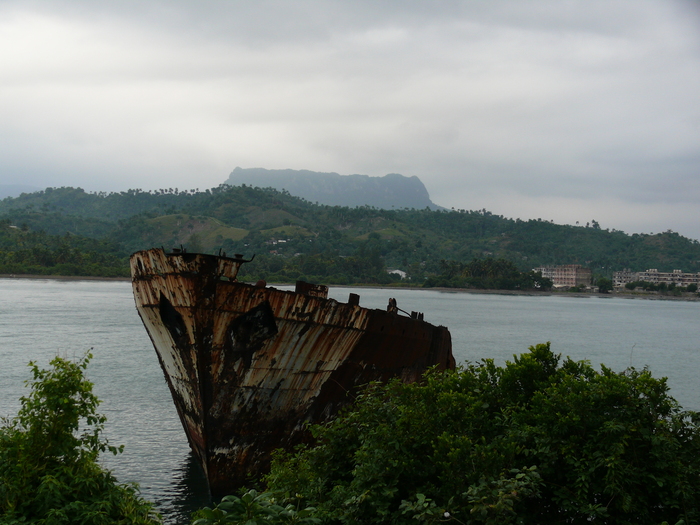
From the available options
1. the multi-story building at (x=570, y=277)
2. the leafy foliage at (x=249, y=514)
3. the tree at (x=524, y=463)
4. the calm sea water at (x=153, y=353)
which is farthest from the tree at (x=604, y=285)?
the leafy foliage at (x=249, y=514)

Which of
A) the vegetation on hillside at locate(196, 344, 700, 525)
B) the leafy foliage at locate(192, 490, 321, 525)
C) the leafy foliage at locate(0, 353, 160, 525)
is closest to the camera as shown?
the leafy foliage at locate(192, 490, 321, 525)

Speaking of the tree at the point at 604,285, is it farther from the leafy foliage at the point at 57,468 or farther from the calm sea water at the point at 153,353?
the leafy foliage at the point at 57,468

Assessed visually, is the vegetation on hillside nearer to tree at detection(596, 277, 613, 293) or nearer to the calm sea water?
the calm sea water

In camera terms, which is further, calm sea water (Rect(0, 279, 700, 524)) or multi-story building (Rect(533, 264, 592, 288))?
multi-story building (Rect(533, 264, 592, 288))

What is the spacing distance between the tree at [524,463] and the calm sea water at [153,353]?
11.1 feet

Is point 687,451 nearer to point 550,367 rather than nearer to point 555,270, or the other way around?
point 550,367

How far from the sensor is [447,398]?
6.45 meters

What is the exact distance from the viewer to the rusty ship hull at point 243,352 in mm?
9867

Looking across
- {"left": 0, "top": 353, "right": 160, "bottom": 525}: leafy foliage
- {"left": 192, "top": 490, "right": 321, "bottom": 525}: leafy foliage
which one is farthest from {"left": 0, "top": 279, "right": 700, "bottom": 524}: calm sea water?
{"left": 192, "top": 490, "right": 321, "bottom": 525}: leafy foliage

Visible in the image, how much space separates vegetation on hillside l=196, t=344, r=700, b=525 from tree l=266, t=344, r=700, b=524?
12mm

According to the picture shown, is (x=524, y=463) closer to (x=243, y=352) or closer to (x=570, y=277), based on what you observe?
(x=243, y=352)

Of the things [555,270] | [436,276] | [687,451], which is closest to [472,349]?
[687,451]

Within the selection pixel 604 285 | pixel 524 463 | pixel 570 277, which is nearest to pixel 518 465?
pixel 524 463

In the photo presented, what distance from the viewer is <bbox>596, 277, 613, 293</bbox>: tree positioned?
166325mm
